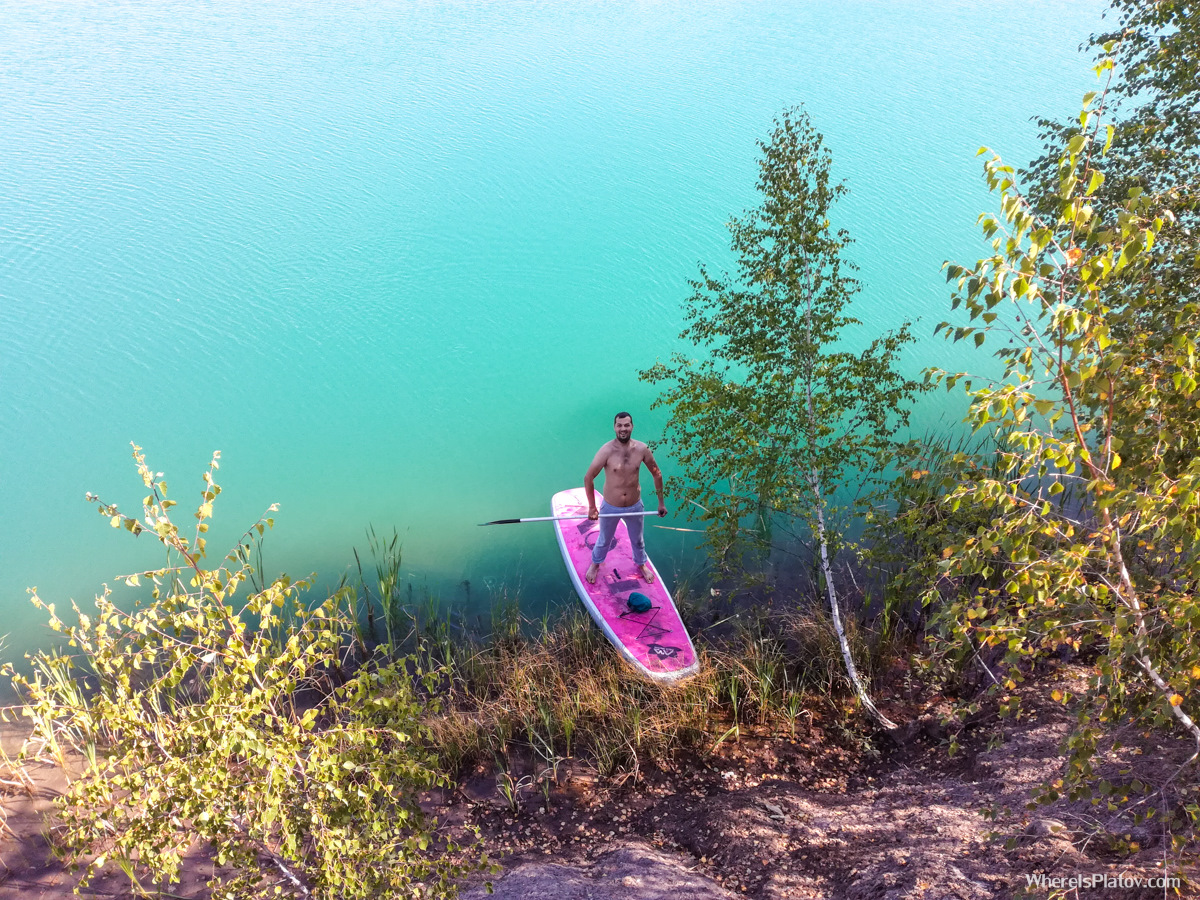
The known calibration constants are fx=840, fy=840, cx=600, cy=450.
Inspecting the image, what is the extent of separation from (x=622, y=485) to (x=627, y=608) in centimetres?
138

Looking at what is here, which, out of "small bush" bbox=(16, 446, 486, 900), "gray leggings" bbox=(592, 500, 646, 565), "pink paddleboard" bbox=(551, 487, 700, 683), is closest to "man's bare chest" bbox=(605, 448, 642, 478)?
"gray leggings" bbox=(592, 500, 646, 565)

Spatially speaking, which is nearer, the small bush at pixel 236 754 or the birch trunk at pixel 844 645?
the small bush at pixel 236 754

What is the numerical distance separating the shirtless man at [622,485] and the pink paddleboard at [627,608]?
0.19m

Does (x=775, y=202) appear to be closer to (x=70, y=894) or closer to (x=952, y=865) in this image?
(x=952, y=865)

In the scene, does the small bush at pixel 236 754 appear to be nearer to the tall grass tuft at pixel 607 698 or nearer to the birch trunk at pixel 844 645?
the tall grass tuft at pixel 607 698

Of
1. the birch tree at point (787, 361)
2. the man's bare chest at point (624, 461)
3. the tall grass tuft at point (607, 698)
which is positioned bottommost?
the tall grass tuft at point (607, 698)

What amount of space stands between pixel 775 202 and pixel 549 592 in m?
5.38

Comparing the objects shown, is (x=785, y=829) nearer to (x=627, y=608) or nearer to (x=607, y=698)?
(x=607, y=698)

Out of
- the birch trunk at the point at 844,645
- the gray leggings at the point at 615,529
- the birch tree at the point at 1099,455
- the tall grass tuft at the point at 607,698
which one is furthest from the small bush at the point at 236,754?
the gray leggings at the point at 615,529

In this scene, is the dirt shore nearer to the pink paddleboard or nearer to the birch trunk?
the birch trunk

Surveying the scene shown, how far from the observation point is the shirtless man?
8469 millimetres

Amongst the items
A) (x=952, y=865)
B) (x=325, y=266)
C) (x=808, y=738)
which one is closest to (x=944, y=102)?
(x=325, y=266)

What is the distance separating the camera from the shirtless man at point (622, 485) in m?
8.47

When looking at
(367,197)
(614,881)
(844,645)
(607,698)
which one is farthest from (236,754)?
(367,197)
